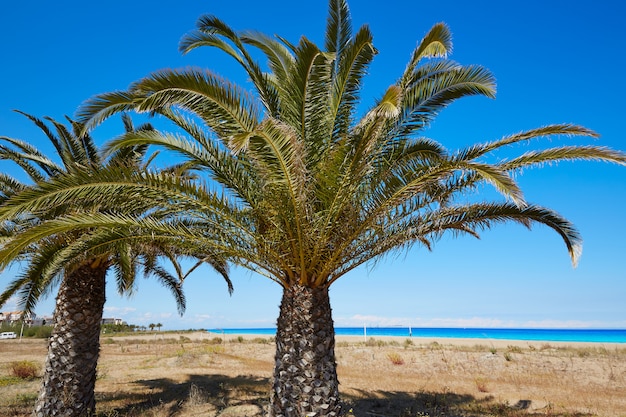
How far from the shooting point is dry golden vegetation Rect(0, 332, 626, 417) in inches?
471

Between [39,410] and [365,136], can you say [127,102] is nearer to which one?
[365,136]

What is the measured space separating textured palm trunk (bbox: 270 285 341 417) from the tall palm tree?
20mm

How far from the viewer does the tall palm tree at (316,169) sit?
728 cm

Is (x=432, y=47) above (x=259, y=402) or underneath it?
above

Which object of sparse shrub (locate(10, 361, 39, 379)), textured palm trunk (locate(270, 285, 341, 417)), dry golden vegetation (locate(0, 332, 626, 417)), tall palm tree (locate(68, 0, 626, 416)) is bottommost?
dry golden vegetation (locate(0, 332, 626, 417))

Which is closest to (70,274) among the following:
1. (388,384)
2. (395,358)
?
(388,384)

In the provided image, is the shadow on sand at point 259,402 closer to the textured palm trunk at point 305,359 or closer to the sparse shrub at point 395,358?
the textured palm trunk at point 305,359

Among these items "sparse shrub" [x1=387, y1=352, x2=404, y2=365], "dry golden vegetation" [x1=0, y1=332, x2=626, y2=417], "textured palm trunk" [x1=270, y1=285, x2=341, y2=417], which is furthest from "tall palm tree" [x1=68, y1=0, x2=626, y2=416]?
"sparse shrub" [x1=387, y1=352, x2=404, y2=365]

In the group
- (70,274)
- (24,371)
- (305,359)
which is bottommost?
(24,371)

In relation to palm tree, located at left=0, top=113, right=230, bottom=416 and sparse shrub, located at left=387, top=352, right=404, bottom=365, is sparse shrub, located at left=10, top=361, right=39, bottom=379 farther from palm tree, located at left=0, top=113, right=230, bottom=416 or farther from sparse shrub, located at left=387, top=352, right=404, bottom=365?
sparse shrub, located at left=387, top=352, right=404, bottom=365

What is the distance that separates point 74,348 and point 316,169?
7.33 meters

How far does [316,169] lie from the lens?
7891 mm

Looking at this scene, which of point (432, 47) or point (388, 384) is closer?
point (432, 47)

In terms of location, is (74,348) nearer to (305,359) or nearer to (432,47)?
(305,359)
